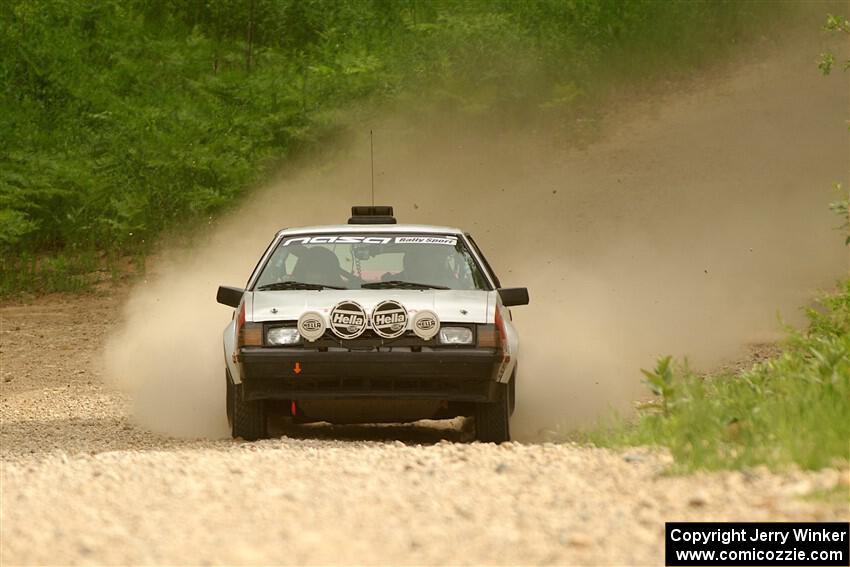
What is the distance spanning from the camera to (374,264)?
10984 millimetres

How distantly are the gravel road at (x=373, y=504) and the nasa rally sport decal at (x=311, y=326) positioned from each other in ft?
3.00

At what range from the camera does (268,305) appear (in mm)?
9664

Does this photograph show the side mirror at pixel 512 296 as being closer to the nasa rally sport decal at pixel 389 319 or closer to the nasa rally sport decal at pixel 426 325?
the nasa rally sport decal at pixel 426 325

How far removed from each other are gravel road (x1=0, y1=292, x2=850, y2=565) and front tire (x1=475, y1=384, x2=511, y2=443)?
1219 mm

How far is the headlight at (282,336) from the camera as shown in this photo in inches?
371

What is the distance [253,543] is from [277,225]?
19577mm

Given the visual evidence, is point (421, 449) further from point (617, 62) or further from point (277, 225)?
point (617, 62)

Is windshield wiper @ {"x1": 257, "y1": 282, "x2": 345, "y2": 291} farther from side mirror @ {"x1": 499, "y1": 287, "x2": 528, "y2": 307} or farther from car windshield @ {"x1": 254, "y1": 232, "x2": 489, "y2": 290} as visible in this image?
side mirror @ {"x1": 499, "y1": 287, "x2": 528, "y2": 307}

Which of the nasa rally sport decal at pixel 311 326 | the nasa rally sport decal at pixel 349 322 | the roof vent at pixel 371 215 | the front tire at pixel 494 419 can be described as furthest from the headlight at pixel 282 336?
the roof vent at pixel 371 215

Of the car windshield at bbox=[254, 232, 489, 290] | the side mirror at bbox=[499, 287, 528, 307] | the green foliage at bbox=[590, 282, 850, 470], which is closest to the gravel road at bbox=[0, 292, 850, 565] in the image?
the green foliage at bbox=[590, 282, 850, 470]

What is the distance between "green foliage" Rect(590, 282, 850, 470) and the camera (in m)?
6.75

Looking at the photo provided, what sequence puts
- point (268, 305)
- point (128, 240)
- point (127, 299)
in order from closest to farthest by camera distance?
point (268, 305)
point (127, 299)
point (128, 240)

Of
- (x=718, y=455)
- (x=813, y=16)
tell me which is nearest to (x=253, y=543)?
(x=718, y=455)

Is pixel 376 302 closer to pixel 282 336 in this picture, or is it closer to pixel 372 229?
pixel 282 336
